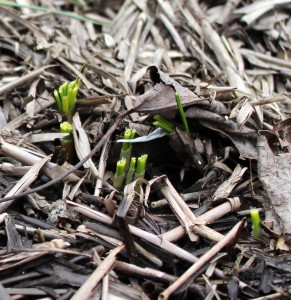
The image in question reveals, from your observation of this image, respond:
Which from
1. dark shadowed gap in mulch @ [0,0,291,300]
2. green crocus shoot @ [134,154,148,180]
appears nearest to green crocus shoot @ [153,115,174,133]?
dark shadowed gap in mulch @ [0,0,291,300]

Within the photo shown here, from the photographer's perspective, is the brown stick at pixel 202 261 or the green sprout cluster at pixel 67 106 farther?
the green sprout cluster at pixel 67 106

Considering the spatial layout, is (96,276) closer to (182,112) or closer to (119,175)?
Answer: (119,175)

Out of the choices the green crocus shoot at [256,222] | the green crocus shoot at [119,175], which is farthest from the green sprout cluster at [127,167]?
the green crocus shoot at [256,222]

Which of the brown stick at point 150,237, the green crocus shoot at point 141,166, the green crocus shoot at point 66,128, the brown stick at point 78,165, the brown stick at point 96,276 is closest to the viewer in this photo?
the brown stick at point 96,276

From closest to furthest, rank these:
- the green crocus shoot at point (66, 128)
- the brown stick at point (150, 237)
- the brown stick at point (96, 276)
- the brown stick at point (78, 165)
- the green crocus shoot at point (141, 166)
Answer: the brown stick at point (96, 276), the brown stick at point (150, 237), the brown stick at point (78, 165), the green crocus shoot at point (141, 166), the green crocus shoot at point (66, 128)

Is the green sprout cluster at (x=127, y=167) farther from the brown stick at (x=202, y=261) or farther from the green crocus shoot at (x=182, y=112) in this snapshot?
the brown stick at (x=202, y=261)

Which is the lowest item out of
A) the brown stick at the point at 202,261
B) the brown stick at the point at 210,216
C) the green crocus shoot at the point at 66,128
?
the brown stick at the point at 202,261
